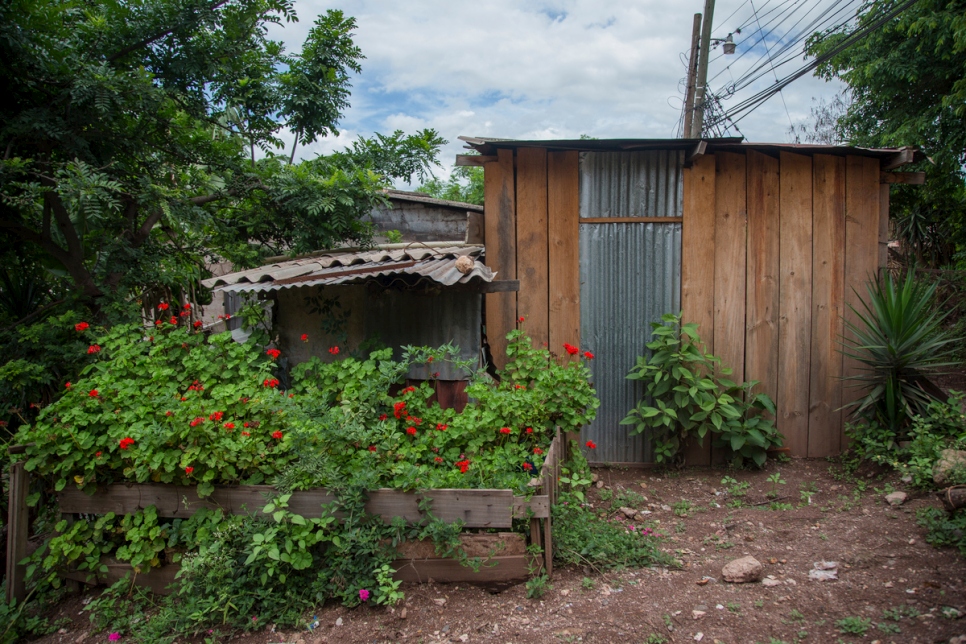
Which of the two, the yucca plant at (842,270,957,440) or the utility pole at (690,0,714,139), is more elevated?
the utility pole at (690,0,714,139)

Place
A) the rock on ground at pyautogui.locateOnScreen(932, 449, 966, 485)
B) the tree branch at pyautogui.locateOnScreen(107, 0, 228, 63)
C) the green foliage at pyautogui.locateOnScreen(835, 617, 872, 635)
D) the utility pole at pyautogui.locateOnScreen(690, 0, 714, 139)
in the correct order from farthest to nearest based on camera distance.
→ 1. the utility pole at pyautogui.locateOnScreen(690, 0, 714, 139)
2. the tree branch at pyautogui.locateOnScreen(107, 0, 228, 63)
3. the rock on ground at pyautogui.locateOnScreen(932, 449, 966, 485)
4. the green foliage at pyautogui.locateOnScreen(835, 617, 872, 635)

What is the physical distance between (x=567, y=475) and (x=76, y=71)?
173 inches

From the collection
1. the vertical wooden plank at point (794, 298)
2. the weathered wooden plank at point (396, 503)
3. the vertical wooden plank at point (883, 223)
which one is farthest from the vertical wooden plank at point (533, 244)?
the vertical wooden plank at point (883, 223)

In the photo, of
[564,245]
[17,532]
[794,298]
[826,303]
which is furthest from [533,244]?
[17,532]

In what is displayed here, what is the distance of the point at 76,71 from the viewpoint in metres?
3.92

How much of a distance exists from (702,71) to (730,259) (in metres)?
6.40

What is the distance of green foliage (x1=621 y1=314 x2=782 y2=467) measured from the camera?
4.69 meters

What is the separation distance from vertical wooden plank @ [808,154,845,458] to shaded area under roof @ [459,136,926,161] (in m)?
0.23

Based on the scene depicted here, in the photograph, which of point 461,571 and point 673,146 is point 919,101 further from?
point 461,571

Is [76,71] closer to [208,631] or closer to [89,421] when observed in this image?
[89,421]

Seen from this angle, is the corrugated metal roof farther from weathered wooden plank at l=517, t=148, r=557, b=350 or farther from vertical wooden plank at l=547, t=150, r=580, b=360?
vertical wooden plank at l=547, t=150, r=580, b=360

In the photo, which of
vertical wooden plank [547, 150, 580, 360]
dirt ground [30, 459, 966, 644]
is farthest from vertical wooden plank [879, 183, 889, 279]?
vertical wooden plank [547, 150, 580, 360]

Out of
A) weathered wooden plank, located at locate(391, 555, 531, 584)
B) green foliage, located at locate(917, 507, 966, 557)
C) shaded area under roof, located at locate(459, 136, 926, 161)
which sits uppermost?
shaded area under roof, located at locate(459, 136, 926, 161)

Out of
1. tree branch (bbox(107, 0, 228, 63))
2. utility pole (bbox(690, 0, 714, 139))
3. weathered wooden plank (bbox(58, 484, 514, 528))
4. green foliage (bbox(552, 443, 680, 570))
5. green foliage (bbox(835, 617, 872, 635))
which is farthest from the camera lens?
utility pole (bbox(690, 0, 714, 139))
